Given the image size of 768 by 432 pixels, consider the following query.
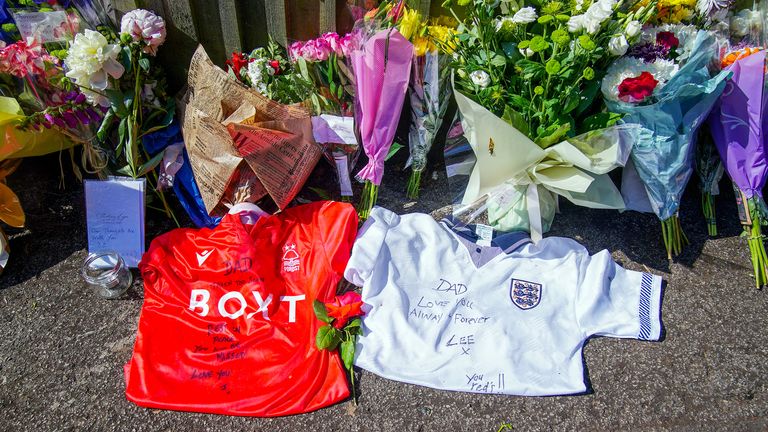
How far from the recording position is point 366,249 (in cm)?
234

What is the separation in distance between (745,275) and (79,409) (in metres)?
3.06

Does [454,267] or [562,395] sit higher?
[454,267]

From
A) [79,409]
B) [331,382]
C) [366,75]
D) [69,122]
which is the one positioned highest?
[366,75]

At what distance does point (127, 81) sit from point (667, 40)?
2473 mm

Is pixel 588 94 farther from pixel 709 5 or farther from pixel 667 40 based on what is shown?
pixel 709 5

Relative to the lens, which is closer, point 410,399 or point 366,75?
point 410,399

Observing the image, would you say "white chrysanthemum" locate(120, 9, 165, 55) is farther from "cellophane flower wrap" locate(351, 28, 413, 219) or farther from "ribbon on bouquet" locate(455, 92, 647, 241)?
"ribbon on bouquet" locate(455, 92, 647, 241)

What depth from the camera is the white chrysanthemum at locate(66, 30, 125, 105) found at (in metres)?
2.15

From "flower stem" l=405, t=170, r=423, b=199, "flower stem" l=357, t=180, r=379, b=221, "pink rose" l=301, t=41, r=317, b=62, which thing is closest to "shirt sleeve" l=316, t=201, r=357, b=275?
"flower stem" l=357, t=180, r=379, b=221

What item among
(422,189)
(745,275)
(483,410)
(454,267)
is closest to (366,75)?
(422,189)

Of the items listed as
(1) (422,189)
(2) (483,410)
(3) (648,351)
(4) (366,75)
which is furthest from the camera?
(1) (422,189)

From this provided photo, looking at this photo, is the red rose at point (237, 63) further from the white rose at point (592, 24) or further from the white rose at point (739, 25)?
the white rose at point (739, 25)

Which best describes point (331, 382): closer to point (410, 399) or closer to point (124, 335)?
point (410, 399)

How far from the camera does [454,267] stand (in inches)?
93.0
